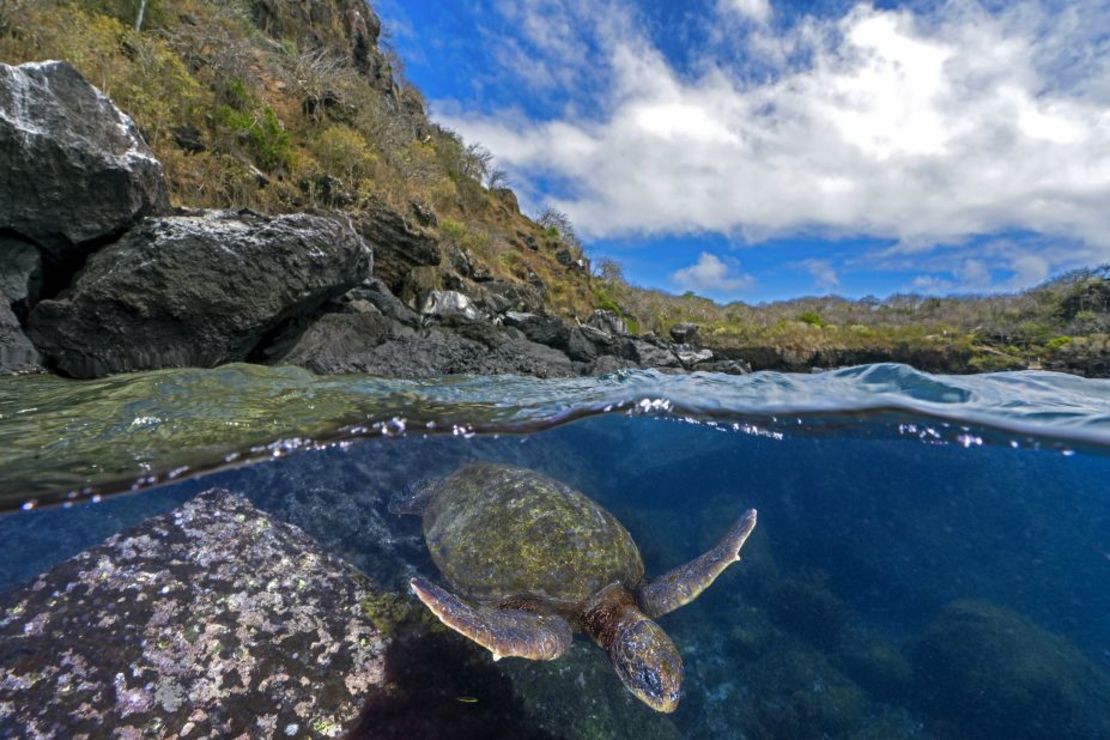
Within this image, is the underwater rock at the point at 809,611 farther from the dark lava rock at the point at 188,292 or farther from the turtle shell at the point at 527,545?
the dark lava rock at the point at 188,292

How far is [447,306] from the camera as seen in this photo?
11852 millimetres

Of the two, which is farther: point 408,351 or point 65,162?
point 408,351

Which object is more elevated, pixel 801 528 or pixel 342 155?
pixel 342 155

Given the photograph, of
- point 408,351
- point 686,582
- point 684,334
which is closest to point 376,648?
point 686,582

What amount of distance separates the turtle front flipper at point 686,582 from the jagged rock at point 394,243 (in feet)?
34.5

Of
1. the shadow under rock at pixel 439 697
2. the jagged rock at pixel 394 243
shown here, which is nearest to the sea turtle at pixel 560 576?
the shadow under rock at pixel 439 697

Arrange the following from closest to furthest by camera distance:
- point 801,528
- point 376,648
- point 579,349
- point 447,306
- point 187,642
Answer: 1. point 187,642
2. point 376,648
3. point 801,528
4. point 447,306
5. point 579,349

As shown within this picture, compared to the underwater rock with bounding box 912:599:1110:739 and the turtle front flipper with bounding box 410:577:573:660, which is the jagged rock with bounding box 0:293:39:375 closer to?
the turtle front flipper with bounding box 410:577:573:660

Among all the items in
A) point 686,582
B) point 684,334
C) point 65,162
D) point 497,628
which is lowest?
point 686,582

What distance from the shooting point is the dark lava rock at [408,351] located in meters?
8.34

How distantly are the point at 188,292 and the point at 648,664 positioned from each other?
312 inches

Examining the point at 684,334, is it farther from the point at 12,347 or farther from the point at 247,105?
the point at 12,347

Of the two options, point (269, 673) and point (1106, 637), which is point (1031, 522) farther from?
point (269, 673)

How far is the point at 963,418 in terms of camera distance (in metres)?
7.98
